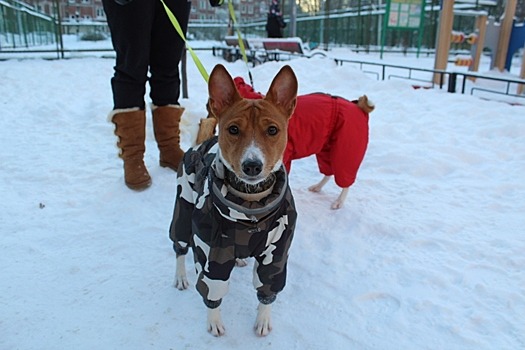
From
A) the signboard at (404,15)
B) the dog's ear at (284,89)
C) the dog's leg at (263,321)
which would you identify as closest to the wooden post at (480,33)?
the signboard at (404,15)

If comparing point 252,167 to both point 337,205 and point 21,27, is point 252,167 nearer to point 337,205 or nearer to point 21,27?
point 337,205

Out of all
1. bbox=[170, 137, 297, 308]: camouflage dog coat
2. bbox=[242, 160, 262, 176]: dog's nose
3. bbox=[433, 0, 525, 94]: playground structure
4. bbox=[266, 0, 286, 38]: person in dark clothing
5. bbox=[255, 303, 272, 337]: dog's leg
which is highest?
bbox=[266, 0, 286, 38]: person in dark clothing

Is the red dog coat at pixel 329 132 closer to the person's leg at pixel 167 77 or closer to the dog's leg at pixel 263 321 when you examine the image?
the person's leg at pixel 167 77

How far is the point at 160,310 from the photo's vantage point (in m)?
1.90

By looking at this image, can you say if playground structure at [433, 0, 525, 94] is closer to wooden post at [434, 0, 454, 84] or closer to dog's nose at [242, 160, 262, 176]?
wooden post at [434, 0, 454, 84]

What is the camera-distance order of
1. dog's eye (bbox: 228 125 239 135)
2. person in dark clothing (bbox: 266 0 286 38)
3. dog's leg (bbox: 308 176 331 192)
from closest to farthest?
dog's eye (bbox: 228 125 239 135)
dog's leg (bbox: 308 176 331 192)
person in dark clothing (bbox: 266 0 286 38)

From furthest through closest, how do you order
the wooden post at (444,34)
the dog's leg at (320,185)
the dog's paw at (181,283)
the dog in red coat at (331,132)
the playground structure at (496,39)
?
the playground structure at (496,39)
the wooden post at (444,34)
the dog's leg at (320,185)
the dog in red coat at (331,132)
the dog's paw at (181,283)

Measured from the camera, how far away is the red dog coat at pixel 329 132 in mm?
2633

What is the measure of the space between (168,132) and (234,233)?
1.84 meters

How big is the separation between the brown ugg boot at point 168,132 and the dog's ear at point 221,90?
1.49 meters

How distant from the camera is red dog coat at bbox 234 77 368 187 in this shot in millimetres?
2633

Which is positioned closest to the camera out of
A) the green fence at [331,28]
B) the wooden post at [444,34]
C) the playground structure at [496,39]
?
the wooden post at [444,34]

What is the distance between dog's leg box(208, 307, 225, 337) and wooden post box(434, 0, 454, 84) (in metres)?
7.24

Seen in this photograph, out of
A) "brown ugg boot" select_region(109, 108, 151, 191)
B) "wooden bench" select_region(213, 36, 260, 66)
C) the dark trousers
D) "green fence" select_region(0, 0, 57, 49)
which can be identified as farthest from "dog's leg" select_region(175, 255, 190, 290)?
"green fence" select_region(0, 0, 57, 49)
